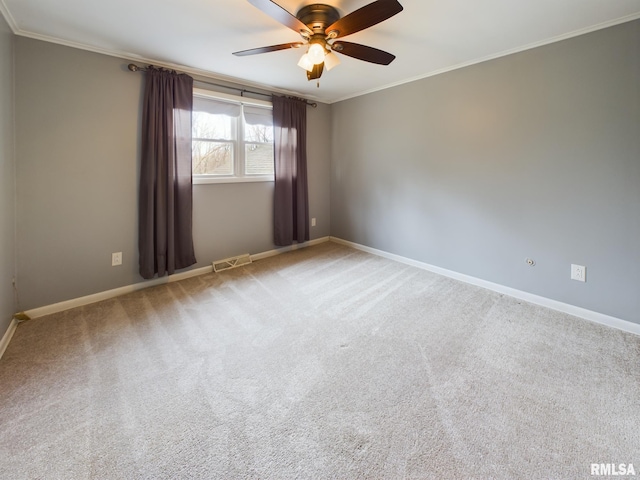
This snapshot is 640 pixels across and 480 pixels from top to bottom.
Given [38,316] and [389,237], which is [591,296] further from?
[38,316]

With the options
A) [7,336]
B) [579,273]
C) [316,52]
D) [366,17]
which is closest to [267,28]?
[316,52]

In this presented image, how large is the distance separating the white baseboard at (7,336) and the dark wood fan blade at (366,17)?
10.2 ft

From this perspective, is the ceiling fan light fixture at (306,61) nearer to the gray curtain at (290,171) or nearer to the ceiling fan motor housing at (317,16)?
the ceiling fan motor housing at (317,16)

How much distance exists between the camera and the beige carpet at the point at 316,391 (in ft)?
4.18

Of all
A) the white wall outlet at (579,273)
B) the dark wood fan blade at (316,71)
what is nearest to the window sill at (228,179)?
the dark wood fan blade at (316,71)

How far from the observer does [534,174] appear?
2680mm

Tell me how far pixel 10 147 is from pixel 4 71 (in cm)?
53

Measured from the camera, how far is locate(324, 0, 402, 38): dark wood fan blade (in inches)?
60.9

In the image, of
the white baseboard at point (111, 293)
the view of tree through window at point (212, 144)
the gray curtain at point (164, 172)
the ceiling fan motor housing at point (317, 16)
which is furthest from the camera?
the view of tree through window at point (212, 144)

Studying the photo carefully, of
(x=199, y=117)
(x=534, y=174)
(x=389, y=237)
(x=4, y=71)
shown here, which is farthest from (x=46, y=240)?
(x=534, y=174)

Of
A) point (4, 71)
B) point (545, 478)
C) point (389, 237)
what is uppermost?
point (4, 71)

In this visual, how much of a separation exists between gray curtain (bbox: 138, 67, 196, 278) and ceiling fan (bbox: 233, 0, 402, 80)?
47.5 inches

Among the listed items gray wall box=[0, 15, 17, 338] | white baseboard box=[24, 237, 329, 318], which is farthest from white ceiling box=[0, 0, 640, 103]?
white baseboard box=[24, 237, 329, 318]

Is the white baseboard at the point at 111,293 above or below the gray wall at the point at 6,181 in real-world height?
below
